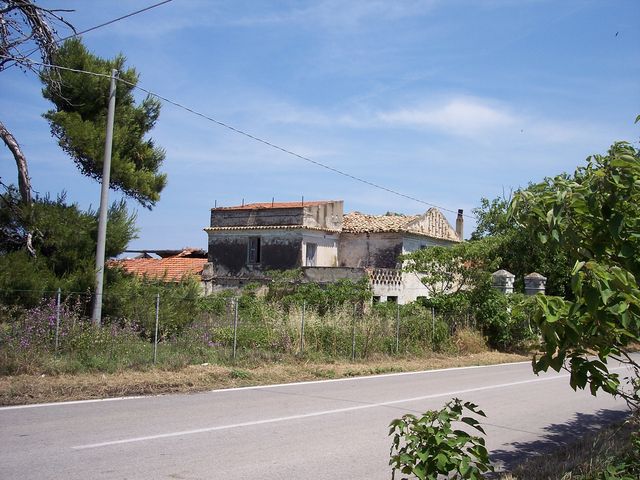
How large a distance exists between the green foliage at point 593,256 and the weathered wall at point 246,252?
30.0m

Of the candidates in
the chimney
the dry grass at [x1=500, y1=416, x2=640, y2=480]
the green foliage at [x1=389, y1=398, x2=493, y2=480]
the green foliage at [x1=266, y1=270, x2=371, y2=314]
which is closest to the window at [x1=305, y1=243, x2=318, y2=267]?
the green foliage at [x1=266, y1=270, x2=371, y2=314]

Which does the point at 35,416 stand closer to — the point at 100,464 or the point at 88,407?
the point at 88,407

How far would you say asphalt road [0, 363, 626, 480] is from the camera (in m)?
6.70

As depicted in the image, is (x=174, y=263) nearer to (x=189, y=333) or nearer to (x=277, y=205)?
(x=277, y=205)

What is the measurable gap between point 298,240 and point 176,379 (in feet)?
A: 72.7

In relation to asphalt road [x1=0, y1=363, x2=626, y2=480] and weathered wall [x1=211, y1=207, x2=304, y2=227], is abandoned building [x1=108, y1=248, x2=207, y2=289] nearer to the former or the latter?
weathered wall [x1=211, y1=207, x2=304, y2=227]

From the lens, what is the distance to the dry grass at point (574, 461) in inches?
244

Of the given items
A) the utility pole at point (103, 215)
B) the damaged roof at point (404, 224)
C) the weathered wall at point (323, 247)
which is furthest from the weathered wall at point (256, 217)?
the utility pole at point (103, 215)

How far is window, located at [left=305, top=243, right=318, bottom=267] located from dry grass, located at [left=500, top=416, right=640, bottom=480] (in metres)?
27.2

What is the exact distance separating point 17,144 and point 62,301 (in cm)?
416

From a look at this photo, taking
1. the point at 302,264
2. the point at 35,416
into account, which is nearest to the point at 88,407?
the point at 35,416

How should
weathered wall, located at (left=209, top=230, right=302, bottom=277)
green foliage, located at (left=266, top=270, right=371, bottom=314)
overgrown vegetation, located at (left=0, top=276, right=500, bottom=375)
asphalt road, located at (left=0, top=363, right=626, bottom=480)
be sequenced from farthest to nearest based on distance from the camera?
weathered wall, located at (left=209, top=230, right=302, bottom=277) → green foliage, located at (left=266, top=270, right=371, bottom=314) → overgrown vegetation, located at (left=0, top=276, right=500, bottom=375) → asphalt road, located at (left=0, top=363, right=626, bottom=480)

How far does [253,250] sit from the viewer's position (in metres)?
36.3

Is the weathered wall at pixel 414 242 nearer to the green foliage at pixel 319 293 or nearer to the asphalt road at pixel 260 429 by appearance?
the green foliage at pixel 319 293
